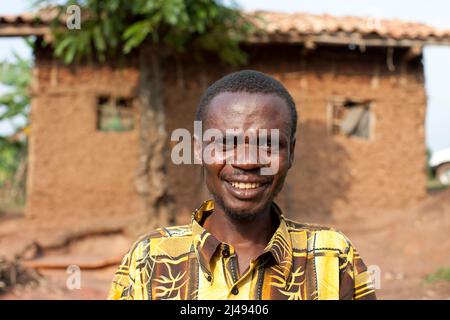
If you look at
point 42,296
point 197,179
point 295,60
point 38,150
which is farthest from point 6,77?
point 42,296

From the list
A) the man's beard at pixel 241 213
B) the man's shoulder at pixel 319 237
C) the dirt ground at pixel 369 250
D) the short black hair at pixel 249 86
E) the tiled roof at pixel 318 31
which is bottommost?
the dirt ground at pixel 369 250

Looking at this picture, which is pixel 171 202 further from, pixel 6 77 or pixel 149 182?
pixel 6 77

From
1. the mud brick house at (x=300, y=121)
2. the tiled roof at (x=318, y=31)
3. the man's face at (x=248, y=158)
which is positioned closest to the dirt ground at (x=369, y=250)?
the mud brick house at (x=300, y=121)

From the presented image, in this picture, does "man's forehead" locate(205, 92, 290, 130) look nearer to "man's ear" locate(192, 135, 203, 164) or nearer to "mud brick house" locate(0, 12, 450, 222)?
"man's ear" locate(192, 135, 203, 164)

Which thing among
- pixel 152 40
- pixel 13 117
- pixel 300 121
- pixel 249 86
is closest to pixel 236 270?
pixel 249 86

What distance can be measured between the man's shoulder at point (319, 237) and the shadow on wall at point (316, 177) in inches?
292

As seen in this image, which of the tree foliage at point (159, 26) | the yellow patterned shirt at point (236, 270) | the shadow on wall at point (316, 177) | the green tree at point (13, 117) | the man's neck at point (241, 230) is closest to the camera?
the yellow patterned shirt at point (236, 270)

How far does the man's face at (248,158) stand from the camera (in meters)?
1.36

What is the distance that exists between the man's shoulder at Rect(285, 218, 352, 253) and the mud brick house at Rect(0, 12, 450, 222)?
7.01m

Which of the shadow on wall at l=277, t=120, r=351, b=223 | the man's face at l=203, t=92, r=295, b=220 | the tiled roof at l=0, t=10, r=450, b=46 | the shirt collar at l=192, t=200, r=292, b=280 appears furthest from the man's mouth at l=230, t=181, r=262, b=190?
the shadow on wall at l=277, t=120, r=351, b=223

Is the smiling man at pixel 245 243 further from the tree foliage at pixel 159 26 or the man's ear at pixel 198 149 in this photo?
the tree foliage at pixel 159 26

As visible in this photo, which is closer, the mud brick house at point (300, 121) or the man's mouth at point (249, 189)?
the man's mouth at point (249, 189)

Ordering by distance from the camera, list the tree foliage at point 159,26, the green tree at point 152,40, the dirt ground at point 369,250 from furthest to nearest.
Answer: the green tree at point 152,40 → the tree foliage at point 159,26 → the dirt ground at point 369,250
